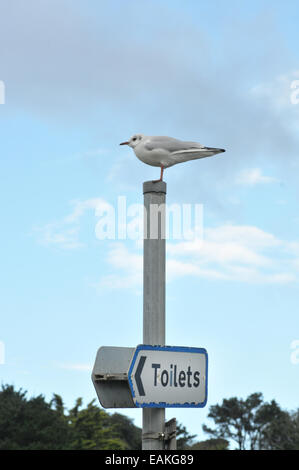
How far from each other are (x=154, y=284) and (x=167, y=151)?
62.6 inches

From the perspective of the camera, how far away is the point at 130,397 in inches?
244

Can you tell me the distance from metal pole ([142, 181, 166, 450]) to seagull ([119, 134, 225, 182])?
0.45m

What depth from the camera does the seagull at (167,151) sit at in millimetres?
7344

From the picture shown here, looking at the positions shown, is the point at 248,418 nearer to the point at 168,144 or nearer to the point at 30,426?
the point at 30,426

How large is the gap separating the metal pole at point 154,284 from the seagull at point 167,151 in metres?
0.45

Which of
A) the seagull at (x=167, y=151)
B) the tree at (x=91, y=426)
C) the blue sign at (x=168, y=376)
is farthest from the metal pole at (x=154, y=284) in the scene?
the tree at (x=91, y=426)

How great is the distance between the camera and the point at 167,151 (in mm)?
7344

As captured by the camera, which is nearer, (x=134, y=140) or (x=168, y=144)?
(x=168, y=144)

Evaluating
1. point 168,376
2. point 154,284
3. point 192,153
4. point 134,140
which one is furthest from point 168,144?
point 168,376

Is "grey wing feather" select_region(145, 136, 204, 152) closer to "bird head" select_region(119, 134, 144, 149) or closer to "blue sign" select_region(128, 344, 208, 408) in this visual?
"bird head" select_region(119, 134, 144, 149)
